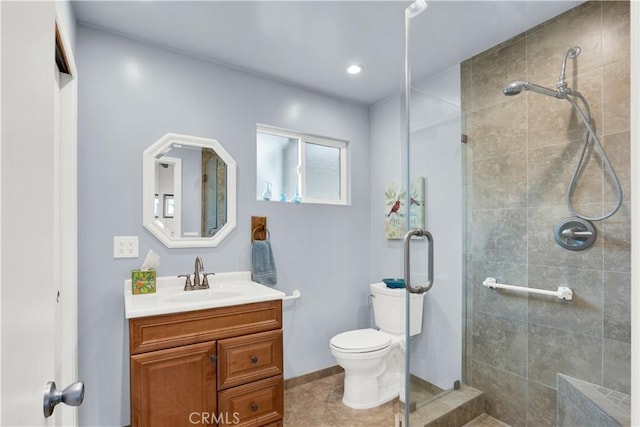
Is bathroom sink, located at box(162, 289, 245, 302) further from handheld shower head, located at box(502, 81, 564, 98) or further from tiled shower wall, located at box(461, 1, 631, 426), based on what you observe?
handheld shower head, located at box(502, 81, 564, 98)

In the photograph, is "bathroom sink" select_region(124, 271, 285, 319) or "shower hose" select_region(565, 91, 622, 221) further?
"bathroom sink" select_region(124, 271, 285, 319)

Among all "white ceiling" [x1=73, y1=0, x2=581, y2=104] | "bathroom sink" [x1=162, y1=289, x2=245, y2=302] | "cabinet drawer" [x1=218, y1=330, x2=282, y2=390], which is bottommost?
"cabinet drawer" [x1=218, y1=330, x2=282, y2=390]

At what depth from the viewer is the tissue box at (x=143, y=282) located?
1907mm

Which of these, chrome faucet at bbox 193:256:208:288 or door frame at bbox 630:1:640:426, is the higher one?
door frame at bbox 630:1:640:426

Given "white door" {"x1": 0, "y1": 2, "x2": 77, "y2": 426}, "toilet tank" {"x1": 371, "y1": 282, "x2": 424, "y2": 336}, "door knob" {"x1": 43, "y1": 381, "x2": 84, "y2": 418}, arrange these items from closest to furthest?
"white door" {"x1": 0, "y1": 2, "x2": 77, "y2": 426} < "door knob" {"x1": 43, "y1": 381, "x2": 84, "y2": 418} < "toilet tank" {"x1": 371, "y1": 282, "x2": 424, "y2": 336}

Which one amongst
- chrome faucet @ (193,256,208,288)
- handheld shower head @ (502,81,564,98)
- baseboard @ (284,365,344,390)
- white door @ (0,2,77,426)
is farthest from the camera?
baseboard @ (284,365,344,390)

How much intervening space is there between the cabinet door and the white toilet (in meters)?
0.88

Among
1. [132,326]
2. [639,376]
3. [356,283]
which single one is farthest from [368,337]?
[639,376]

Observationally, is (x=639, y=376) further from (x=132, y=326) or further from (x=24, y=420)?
(x=132, y=326)

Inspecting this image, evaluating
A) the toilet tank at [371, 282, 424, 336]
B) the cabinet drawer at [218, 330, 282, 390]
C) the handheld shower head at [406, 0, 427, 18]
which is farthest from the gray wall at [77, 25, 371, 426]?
the handheld shower head at [406, 0, 427, 18]

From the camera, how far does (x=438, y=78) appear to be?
2.32m

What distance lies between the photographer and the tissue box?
191 centimetres

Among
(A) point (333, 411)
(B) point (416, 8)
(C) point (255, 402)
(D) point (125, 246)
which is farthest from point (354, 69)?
(A) point (333, 411)

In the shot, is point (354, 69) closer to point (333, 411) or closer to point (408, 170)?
point (408, 170)
